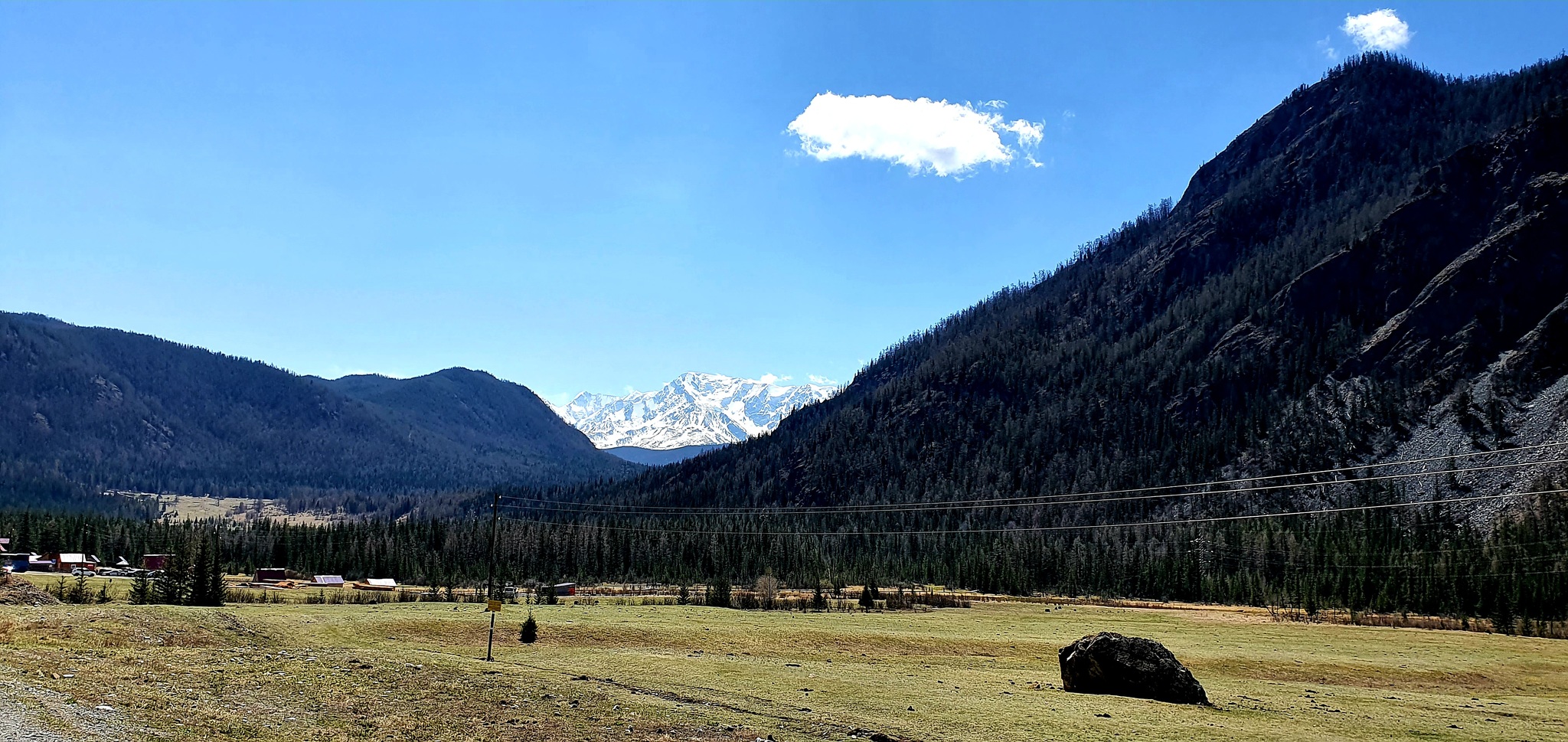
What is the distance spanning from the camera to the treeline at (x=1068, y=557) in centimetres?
11981

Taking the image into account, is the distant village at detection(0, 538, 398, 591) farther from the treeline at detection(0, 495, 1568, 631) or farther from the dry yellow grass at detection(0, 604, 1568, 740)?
the dry yellow grass at detection(0, 604, 1568, 740)

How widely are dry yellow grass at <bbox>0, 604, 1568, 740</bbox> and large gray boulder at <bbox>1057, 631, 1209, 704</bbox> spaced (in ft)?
4.18

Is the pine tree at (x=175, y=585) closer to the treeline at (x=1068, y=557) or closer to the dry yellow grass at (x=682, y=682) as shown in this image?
the dry yellow grass at (x=682, y=682)

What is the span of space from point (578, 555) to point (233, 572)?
59651mm

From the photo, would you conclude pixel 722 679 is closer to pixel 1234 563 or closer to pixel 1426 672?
pixel 1426 672

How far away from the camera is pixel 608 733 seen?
2830 centimetres

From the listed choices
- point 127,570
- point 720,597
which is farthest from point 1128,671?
point 127,570

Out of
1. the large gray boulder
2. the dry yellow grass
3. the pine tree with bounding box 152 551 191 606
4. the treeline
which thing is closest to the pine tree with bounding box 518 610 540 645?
the dry yellow grass

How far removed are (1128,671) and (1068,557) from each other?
13315 cm

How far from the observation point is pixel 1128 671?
129 feet

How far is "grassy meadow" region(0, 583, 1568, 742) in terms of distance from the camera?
2823cm

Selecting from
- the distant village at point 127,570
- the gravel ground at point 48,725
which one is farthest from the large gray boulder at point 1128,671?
the distant village at point 127,570

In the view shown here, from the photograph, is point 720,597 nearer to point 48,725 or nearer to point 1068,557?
point 48,725

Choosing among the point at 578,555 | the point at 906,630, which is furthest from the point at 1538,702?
the point at 578,555
